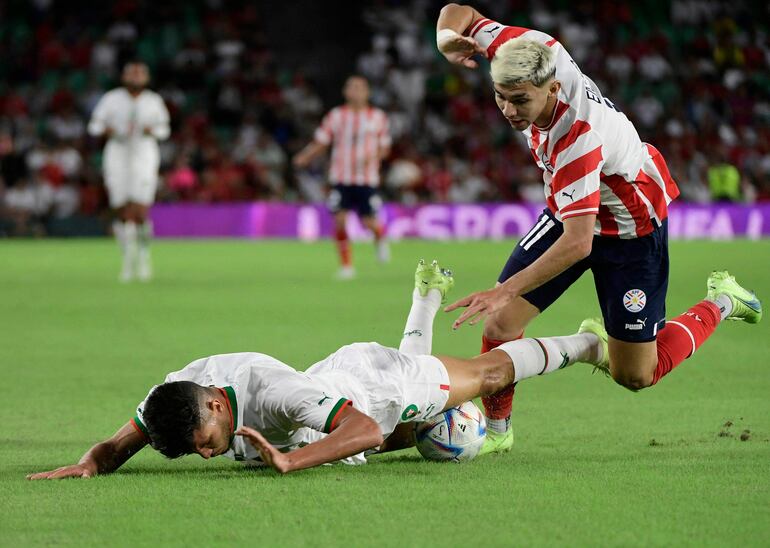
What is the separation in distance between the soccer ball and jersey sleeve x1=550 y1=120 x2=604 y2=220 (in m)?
1.03

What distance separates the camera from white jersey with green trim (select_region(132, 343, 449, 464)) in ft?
16.2

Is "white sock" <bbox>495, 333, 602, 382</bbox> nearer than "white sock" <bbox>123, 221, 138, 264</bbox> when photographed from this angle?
Yes

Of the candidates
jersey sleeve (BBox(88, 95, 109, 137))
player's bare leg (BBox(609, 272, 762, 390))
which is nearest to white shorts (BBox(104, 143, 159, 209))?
jersey sleeve (BBox(88, 95, 109, 137))

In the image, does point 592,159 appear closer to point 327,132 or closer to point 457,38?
point 457,38

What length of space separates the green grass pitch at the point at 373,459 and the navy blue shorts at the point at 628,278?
0.56m

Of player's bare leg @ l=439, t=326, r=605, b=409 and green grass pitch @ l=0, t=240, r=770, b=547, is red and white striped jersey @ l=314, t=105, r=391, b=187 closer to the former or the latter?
green grass pitch @ l=0, t=240, r=770, b=547

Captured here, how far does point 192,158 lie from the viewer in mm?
25422

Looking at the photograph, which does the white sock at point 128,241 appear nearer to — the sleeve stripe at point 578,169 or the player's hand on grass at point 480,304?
the sleeve stripe at point 578,169

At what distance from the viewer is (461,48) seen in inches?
230

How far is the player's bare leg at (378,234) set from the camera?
17.0 meters

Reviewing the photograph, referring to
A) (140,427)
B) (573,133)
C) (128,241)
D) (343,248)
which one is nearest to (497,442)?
(573,133)

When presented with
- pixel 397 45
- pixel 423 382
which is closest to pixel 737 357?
pixel 423 382

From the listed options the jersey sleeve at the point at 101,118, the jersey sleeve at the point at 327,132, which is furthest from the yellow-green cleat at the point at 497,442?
the jersey sleeve at the point at 327,132

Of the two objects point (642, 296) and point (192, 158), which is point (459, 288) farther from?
point (192, 158)
